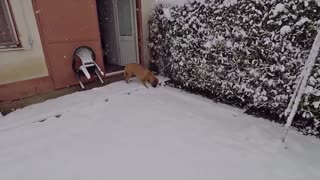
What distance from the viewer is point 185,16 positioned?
425 centimetres

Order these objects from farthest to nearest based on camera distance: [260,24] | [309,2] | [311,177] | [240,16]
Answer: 1. [240,16]
2. [260,24]
3. [309,2]
4. [311,177]

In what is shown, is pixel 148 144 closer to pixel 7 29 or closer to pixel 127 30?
pixel 7 29

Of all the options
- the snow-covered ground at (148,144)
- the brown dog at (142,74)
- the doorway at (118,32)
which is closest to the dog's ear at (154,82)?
the brown dog at (142,74)

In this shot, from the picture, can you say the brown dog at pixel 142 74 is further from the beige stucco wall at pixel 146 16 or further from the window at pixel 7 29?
the window at pixel 7 29

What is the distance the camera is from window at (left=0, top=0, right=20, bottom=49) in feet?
11.7

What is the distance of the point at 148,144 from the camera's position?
2.70 m

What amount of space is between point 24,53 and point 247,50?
382 centimetres

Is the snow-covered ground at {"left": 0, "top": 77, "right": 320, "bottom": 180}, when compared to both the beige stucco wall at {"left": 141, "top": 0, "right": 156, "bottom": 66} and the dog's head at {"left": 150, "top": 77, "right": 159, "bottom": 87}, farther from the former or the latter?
the beige stucco wall at {"left": 141, "top": 0, "right": 156, "bottom": 66}

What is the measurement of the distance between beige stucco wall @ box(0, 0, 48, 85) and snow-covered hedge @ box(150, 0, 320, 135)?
259cm

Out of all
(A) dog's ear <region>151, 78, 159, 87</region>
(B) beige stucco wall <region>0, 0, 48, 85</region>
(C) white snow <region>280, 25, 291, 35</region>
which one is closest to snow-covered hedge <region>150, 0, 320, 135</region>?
(C) white snow <region>280, 25, 291, 35</region>

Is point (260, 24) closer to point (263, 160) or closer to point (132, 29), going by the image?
point (263, 160)

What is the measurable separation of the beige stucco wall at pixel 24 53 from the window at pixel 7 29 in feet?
0.26

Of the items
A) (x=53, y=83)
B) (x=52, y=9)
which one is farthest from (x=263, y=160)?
(x=52, y=9)

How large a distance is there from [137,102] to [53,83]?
1787 millimetres
